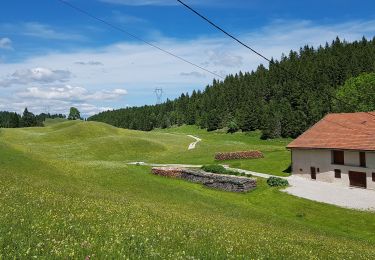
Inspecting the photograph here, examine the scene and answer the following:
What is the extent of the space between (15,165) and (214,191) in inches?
958

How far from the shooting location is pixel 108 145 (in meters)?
93.2

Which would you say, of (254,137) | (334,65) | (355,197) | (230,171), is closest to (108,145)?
(230,171)

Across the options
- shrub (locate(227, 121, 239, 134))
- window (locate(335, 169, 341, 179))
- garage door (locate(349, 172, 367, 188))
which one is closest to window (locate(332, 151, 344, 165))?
window (locate(335, 169, 341, 179))

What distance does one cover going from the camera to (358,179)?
52.6 meters

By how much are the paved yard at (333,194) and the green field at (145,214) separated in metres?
2.35

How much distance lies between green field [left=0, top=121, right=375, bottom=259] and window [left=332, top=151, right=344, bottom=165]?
35.2 ft

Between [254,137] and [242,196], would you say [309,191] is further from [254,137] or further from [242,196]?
[254,137]

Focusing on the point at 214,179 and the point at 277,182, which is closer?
the point at 277,182

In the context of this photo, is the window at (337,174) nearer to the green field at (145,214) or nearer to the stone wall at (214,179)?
the green field at (145,214)

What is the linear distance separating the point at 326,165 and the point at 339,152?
269 centimetres

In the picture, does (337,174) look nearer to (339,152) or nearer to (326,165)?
(326,165)

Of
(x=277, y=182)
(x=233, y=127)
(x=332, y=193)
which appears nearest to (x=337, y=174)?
(x=332, y=193)

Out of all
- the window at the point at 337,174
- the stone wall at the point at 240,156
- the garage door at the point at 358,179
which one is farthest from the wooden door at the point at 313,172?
the stone wall at the point at 240,156

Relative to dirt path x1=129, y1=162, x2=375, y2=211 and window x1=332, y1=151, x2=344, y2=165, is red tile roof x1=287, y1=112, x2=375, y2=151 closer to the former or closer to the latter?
window x1=332, y1=151, x2=344, y2=165
